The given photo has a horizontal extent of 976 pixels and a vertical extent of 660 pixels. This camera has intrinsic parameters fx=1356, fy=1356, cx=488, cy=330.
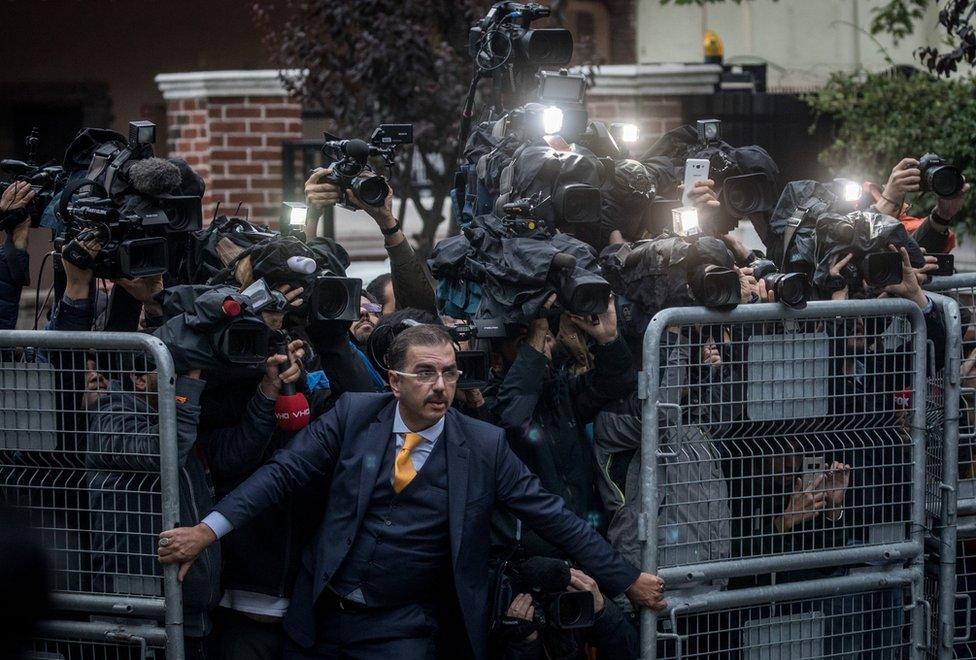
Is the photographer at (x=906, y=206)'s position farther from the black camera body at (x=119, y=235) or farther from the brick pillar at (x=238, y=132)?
the brick pillar at (x=238, y=132)

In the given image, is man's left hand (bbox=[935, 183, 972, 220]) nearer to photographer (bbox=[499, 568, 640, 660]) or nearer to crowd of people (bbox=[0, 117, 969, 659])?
crowd of people (bbox=[0, 117, 969, 659])

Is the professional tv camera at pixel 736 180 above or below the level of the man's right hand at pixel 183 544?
above

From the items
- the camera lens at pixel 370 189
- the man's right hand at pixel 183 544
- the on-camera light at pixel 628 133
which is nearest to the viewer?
the man's right hand at pixel 183 544

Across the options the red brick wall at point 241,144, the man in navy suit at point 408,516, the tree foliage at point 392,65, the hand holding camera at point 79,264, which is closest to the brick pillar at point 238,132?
the red brick wall at point 241,144

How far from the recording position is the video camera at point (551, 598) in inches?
182

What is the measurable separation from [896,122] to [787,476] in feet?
19.0

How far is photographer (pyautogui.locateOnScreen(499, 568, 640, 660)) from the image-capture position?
466cm

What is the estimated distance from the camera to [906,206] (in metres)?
6.11

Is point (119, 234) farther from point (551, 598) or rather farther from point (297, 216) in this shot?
point (551, 598)

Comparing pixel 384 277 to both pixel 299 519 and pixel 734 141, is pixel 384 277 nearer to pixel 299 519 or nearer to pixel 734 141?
pixel 299 519

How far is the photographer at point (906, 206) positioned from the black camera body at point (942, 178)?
0.03 metres

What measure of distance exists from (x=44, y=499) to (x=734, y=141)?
7654mm

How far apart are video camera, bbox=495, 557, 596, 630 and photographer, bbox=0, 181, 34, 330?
2197 mm

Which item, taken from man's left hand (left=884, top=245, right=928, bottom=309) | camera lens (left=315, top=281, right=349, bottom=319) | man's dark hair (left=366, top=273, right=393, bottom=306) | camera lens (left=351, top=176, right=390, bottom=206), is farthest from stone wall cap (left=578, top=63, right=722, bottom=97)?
camera lens (left=315, top=281, right=349, bottom=319)
